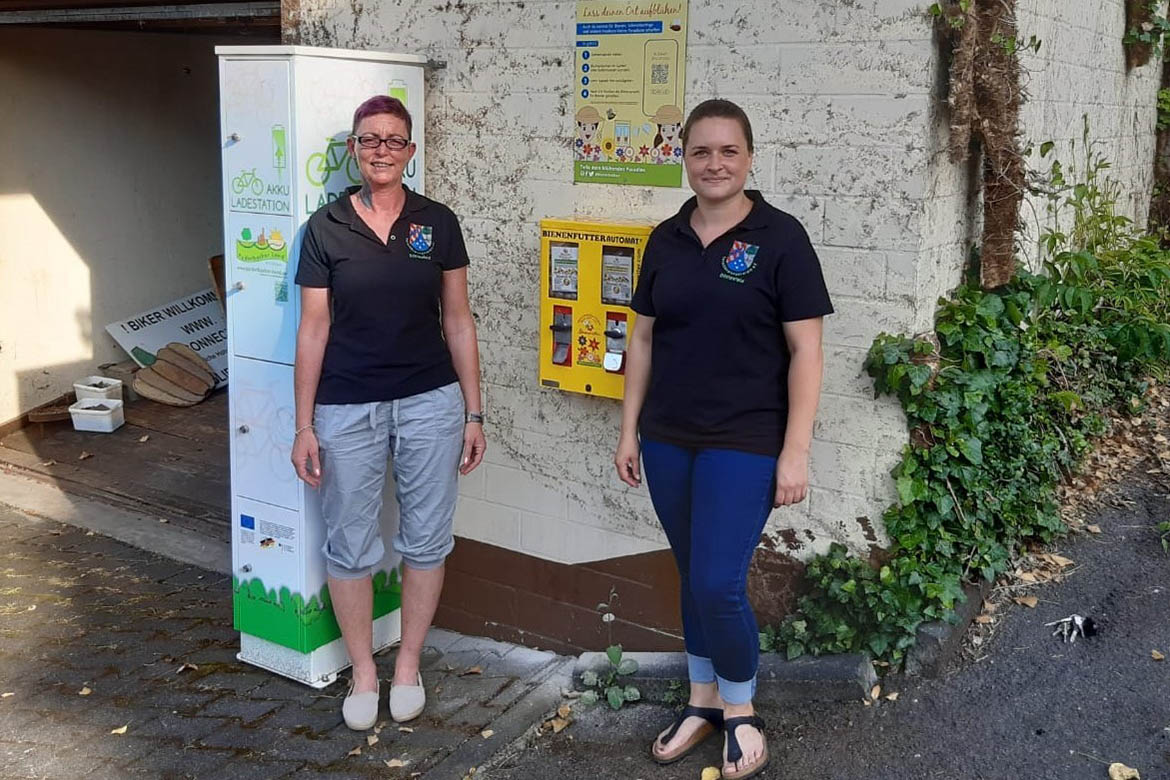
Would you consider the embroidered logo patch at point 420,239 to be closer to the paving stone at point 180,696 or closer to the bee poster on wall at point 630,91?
the bee poster on wall at point 630,91

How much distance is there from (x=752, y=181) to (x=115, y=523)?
4.18m

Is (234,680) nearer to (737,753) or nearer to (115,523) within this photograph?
(737,753)

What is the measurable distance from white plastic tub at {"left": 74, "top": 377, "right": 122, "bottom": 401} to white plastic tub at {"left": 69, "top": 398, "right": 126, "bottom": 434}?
104 millimetres

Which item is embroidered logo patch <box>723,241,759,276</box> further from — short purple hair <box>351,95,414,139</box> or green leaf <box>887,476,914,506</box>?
short purple hair <box>351,95,414,139</box>

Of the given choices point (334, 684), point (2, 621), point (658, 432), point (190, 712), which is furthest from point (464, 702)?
point (2, 621)

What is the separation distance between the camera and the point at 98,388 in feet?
25.9

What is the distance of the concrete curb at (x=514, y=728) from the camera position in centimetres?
373

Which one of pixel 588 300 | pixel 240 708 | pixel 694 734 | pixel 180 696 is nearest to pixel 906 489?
pixel 694 734

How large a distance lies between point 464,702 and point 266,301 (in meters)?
1.65

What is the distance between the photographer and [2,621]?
4891 mm

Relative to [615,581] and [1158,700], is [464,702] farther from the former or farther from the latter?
[1158,700]

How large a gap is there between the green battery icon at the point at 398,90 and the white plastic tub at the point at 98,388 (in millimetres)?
4500

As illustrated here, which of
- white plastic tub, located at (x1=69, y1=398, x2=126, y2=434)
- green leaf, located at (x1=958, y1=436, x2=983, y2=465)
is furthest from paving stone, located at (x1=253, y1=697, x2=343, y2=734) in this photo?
white plastic tub, located at (x1=69, y1=398, x2=126, y2=434)

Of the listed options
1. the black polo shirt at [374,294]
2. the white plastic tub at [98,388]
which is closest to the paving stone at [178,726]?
the black polo shirt at [374,294]
